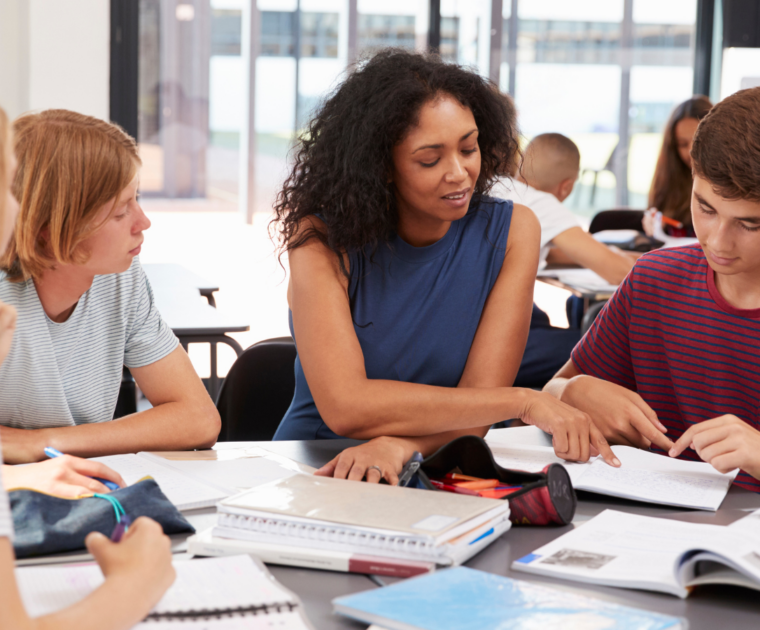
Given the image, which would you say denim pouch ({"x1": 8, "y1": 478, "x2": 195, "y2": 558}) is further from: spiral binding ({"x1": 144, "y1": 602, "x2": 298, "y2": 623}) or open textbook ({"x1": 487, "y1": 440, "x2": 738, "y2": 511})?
open textbook ({"x1": 487, "y1": 440, "x2": 738, "y2": 511})

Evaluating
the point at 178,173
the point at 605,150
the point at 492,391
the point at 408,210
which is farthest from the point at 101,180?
the point at 605,150

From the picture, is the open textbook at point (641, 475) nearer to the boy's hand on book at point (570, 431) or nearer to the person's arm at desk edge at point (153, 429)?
the boy's hand on book at point (570, 431)

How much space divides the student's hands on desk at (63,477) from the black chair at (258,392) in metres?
0.71

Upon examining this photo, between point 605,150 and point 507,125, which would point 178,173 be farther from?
point 507,125

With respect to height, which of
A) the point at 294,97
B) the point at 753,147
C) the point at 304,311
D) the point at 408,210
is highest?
the point at 294,97

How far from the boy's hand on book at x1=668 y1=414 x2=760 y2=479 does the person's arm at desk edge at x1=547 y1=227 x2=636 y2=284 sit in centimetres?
215

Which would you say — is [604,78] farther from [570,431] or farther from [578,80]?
[570,431]

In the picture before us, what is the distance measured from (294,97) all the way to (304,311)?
152 inches

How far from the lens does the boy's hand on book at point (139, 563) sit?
0.74 metres

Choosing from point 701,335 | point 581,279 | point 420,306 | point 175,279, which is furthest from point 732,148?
point 175,279

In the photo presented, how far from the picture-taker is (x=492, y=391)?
142 centimetres

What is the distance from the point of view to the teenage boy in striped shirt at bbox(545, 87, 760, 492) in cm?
130

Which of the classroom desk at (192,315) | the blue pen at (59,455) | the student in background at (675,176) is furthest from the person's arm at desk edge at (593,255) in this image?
the blue pen at (59,455)

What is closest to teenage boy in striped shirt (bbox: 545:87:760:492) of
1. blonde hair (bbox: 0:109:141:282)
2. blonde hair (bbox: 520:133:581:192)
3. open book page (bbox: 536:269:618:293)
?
blonde hair (bbox: 0:109:141:282)
